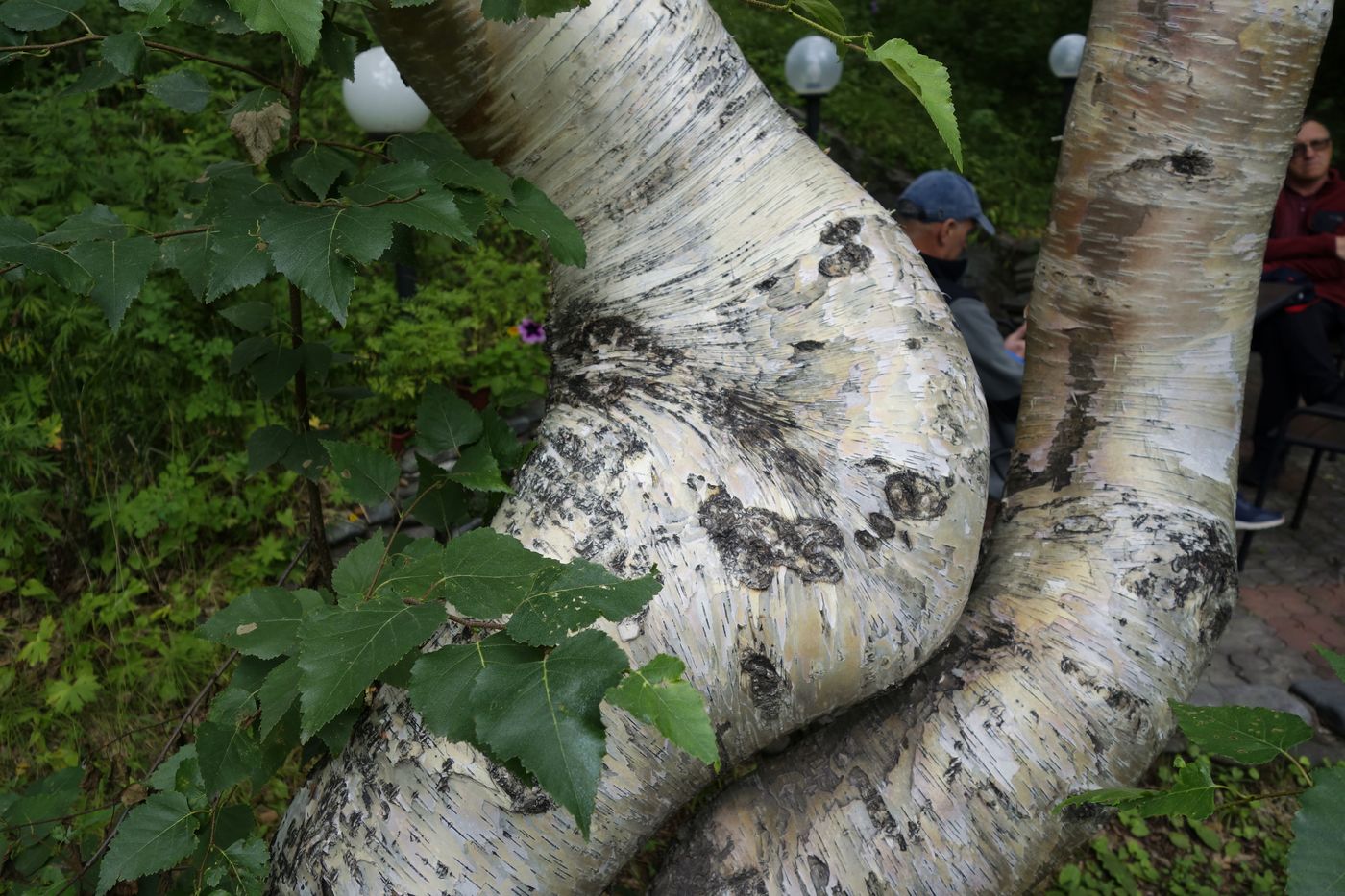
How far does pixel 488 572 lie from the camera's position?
1.07m

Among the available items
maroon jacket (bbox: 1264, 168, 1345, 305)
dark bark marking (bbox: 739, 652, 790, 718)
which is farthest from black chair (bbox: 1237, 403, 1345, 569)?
dark bark marking (bbox: 739, 652, 790, 718)

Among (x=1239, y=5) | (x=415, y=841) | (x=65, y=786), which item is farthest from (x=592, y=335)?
(x=65, y=786)

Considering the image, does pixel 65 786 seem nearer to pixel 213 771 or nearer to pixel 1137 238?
pixel 213 771

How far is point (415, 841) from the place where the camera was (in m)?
1.17

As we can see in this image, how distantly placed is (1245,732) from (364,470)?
1.26 m

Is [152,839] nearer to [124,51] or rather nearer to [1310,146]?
[124,51]

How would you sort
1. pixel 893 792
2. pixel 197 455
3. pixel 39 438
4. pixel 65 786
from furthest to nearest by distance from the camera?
pixel 197 455 → pixel 39 438 → pixel 65 786 → pixel 893 792

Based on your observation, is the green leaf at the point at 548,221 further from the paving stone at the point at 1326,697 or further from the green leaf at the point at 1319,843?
the paving stone at the point at 1326,697

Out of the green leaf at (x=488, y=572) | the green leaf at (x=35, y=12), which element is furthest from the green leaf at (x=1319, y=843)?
the green leaf at (x=35, y=12)

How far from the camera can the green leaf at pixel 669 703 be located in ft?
2.90

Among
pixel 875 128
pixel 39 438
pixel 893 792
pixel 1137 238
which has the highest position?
pixel 1137 238

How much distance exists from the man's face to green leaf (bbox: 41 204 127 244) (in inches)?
215

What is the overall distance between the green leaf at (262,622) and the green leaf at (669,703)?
1.65 ft

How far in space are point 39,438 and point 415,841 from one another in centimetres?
293
